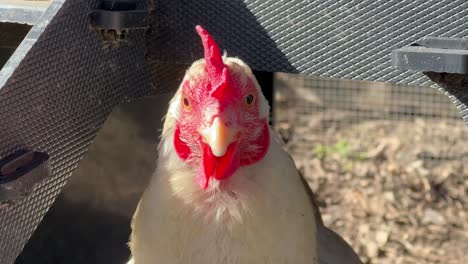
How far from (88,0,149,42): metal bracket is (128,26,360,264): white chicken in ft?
1.21

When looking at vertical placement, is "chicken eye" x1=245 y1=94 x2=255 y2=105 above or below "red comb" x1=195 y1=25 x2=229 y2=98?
below

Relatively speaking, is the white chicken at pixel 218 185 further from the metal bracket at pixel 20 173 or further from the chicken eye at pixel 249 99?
the metal bracket at pixel 20 173

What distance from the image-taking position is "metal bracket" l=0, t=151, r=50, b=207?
5.89ft

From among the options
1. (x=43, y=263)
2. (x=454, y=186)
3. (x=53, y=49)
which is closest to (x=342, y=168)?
(x=454, y=186)

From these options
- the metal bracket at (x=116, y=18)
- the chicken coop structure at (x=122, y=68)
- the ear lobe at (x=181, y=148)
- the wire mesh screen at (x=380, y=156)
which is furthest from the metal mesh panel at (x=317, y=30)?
the wire mesh screen at (x=380, y=156)

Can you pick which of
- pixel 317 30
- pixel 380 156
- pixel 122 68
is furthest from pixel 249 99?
pixel 380 156

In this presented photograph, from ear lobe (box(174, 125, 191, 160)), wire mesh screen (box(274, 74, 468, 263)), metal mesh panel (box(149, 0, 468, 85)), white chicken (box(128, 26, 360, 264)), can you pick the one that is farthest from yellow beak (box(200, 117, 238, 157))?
wire mesh screen (box(274, 74, 468, 263))

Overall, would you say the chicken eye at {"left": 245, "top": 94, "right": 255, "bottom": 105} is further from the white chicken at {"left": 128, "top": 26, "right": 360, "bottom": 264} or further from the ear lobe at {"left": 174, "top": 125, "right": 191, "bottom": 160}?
the ear lobe at {"left": 174, "top": 125, "right": 191, "bottom": 160}

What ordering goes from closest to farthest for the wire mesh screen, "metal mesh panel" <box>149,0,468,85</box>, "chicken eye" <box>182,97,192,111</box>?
1. "chicken eye" <box>182,97,192,111</box>
2. "metal mesh panel" <box>149,0,468,85</box>
3. the wire mesh screen

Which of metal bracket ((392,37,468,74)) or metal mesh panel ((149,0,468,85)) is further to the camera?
metal mesh panel ((149,0,468,85))

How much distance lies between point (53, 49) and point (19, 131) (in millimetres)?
232

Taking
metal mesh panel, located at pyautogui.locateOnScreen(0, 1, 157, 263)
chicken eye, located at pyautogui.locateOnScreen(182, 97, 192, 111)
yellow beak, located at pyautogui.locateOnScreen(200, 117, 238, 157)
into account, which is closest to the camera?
yellow beak, located at pyautogui.locateOnScreen(200, 117, 238, 157)

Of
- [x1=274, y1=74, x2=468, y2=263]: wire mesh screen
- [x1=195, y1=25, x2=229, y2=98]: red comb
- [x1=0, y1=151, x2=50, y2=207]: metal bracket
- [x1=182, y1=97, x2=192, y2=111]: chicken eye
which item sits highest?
[x1=195, y1=25, x2=229, y2=98]: red comb

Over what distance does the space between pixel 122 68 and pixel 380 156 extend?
2.80 m
